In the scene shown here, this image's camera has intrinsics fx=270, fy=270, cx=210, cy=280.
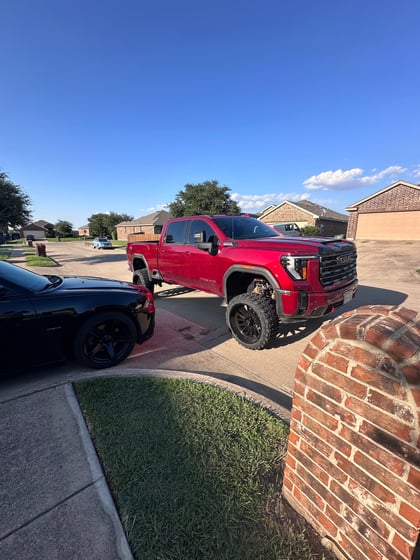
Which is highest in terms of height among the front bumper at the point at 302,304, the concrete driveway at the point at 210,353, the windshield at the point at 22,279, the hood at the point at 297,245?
the hood at the point at 297,245

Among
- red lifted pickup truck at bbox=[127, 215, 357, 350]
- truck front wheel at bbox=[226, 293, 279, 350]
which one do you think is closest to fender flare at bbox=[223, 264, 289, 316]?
red lifted pickup truck at bbox=[127, 215, 357, 350]

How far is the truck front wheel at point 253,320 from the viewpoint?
3.84 meters

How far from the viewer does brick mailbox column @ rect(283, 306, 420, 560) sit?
3.59 feet

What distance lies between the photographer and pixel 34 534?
5.00 ft

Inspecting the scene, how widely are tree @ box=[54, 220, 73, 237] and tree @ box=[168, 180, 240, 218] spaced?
4817 centimetres

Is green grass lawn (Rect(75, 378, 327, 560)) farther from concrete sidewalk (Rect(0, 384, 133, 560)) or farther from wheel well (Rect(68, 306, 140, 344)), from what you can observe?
wheel well (Rect(68, 306, 140, 344))

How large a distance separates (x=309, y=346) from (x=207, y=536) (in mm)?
1177

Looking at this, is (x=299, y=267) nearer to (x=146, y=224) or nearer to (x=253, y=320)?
(x=253, y=320)

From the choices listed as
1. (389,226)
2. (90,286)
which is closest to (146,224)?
(389,226)

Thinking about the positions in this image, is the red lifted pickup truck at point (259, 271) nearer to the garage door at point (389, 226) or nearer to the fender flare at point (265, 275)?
the fender flare at point (265, 275)

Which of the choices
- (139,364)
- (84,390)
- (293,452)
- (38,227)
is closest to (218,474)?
(293,452)

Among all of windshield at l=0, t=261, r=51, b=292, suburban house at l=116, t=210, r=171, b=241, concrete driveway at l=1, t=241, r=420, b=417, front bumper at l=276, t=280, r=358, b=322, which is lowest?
concrete driveway at l=1, t=241, r=420, b=417

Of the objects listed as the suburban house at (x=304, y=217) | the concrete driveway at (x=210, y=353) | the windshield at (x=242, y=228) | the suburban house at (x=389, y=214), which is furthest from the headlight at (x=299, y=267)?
the suburban house at (x=304, y=217)

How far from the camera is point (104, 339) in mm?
3443
